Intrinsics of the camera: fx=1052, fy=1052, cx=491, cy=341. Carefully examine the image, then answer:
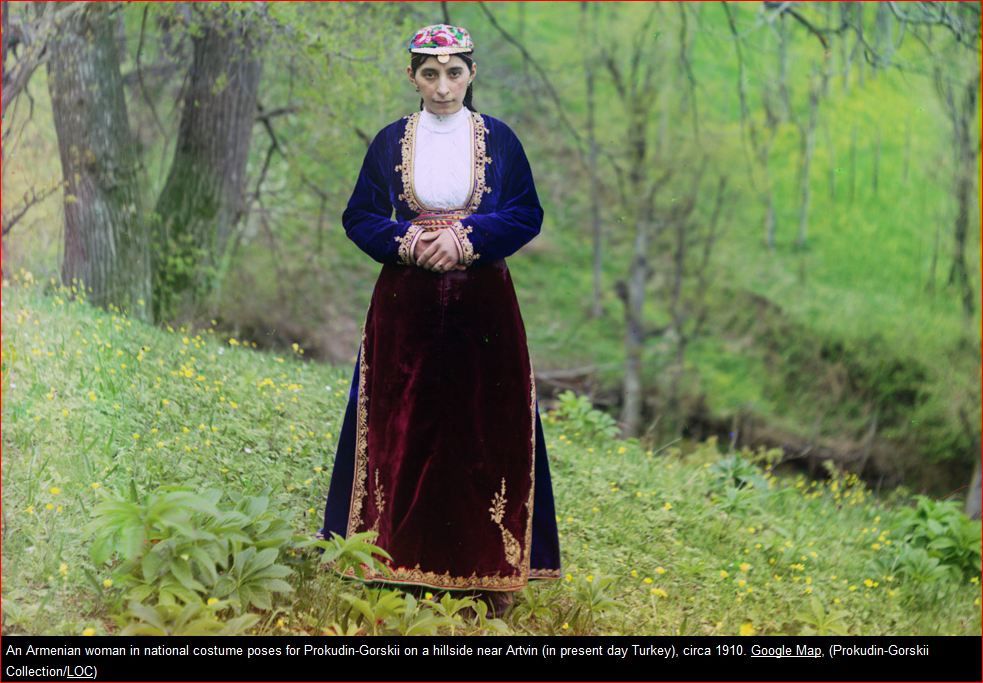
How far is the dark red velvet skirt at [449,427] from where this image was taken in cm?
382

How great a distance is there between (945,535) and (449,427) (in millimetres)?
3491

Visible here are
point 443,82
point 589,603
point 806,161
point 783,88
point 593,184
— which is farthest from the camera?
point 593,184

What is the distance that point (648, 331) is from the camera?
13.7 meters

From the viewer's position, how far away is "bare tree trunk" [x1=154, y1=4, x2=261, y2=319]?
7.01 meters

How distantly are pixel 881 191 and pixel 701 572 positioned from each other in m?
8.81

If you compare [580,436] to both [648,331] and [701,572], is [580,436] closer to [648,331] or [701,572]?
[701,572]

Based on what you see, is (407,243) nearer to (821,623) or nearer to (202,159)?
(821,623)

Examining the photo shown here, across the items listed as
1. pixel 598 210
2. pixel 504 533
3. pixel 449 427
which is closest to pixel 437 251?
pixel 449 427

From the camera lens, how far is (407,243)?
3750 mm

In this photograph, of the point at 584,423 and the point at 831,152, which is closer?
the point at 584,423

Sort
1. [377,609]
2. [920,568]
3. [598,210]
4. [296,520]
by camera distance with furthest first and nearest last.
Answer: [598,210]
[920,568]
[296,520]
[377,609]

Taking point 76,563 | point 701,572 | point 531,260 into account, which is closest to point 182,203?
point 76,563

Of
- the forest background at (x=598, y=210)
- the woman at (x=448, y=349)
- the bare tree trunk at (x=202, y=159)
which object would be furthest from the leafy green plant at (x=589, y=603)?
the bare tree trunk at (x=202, y=159)

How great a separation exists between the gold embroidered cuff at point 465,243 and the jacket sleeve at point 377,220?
0.15 meters
